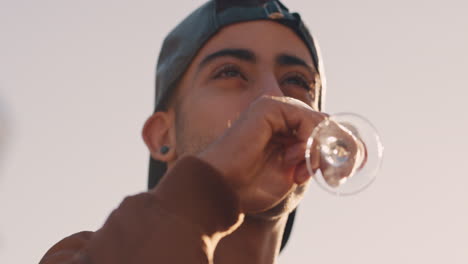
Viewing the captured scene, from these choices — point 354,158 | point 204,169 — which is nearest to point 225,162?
point 204,169

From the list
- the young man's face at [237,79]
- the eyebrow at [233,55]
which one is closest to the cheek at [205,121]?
the young man's face at [237,79]

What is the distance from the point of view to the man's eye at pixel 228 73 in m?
4.53

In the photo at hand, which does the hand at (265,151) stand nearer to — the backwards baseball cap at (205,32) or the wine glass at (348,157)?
the wine glass at (348,157)

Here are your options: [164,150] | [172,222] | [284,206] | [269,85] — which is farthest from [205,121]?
[172,222]

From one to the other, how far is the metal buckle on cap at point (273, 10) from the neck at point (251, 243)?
47.6 inches

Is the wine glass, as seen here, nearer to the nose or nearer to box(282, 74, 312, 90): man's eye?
the nose

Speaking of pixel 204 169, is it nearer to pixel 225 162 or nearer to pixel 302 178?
pixel 225 162

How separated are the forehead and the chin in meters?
0.75

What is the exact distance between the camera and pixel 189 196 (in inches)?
128

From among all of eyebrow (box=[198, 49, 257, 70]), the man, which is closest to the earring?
the man

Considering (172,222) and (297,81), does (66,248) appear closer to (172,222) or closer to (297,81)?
(172,222)

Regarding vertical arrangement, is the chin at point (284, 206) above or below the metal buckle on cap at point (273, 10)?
below

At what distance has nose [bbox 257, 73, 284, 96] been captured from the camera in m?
4.29

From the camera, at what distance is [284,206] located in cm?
422
